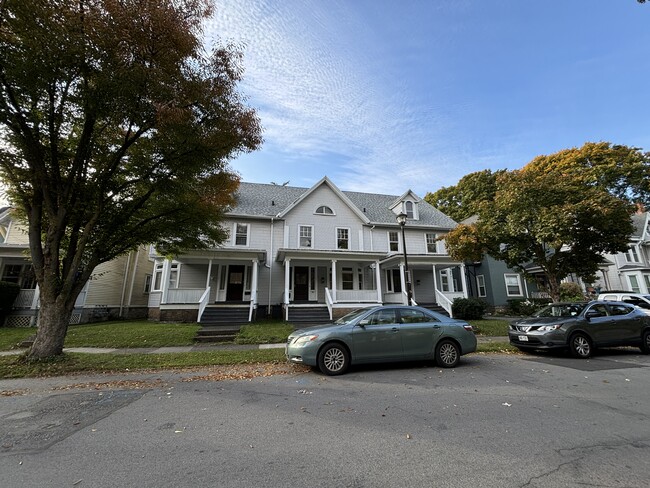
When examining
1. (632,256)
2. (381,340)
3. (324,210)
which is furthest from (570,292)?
(381,340)

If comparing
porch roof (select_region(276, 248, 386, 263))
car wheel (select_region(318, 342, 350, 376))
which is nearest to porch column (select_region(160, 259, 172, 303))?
porch roof (select_region(276, 248, 386, 263))

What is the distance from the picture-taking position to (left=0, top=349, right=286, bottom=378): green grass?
7168mm

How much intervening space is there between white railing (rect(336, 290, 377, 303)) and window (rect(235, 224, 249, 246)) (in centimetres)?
674

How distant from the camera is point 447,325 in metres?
7.50

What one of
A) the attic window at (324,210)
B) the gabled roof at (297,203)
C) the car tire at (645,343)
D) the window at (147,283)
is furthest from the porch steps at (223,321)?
the car tire at (645,343)

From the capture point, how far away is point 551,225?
11.6 m

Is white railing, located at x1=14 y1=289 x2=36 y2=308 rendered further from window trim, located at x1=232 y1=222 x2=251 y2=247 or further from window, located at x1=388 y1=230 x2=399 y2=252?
window, located at x1=388 y1=230 x2=399 y2=252

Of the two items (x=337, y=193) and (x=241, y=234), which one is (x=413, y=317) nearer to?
(x=241, y=234)

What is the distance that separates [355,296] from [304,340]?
10502mm

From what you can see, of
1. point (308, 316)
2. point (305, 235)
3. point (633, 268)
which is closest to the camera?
point (308, 316)

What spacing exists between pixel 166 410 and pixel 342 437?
2866mm

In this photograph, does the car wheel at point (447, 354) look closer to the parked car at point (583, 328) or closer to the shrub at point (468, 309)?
the parked car at point (583, 328)

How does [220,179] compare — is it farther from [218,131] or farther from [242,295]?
[242,295]

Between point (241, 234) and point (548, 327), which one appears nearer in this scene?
point (548, 327)
